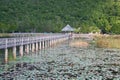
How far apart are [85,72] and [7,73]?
19.8ft

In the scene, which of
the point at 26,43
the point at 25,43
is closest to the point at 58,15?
the point at 26,43

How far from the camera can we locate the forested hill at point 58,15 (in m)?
121

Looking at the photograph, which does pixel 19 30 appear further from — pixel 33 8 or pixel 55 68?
pixel 55 68

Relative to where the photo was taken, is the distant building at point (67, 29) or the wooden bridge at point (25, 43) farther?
the distant building at point (67, 29)

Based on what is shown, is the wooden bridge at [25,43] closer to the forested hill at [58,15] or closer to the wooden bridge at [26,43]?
the wooden bridge at [26,43]

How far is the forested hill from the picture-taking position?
397ft

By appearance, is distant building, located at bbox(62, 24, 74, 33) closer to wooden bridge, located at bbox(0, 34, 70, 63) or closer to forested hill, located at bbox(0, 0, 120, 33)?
forested hill, located at bbox(0, 0, 120, 33)

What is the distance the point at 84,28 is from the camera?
12406 centimetres

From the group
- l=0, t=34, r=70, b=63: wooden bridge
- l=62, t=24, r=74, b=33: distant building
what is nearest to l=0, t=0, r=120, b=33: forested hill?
l=62, t=24, r=74, b=33: distant building

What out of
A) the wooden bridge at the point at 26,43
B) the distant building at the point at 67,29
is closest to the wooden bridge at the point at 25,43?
the wooden bridge at the point at 26,43

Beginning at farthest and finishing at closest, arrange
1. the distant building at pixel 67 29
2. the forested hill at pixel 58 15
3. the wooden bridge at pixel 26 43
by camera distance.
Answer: the forested hill at pixel 58 15
the distant building at pixel 67 29
the wooden bridge at pixel 26 43

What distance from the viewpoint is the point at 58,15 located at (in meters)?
144

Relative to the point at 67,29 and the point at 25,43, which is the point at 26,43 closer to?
the point at 25,43

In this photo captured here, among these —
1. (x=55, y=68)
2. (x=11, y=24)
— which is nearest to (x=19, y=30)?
(x=11, y=24)
